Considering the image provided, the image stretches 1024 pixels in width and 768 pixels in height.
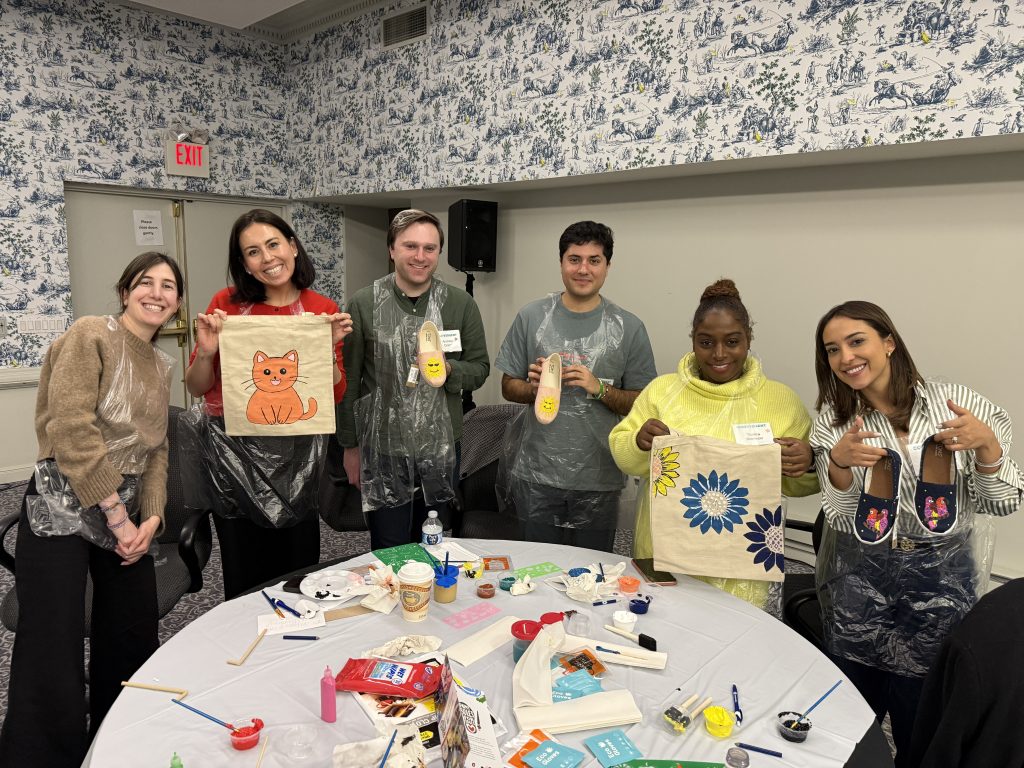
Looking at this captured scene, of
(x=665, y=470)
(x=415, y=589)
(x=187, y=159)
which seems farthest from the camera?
(x=187, y=159)

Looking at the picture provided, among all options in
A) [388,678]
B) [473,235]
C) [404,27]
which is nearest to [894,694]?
[388,678]

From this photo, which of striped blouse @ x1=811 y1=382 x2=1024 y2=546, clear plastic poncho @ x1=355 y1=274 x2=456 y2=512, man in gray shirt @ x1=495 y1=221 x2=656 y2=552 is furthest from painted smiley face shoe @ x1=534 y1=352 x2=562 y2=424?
striped blouse @ x1=811 y1=382 x2=1024 y2=546

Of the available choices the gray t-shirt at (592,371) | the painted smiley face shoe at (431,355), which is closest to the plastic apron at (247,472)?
the painted smiley face shoe at (431,355)

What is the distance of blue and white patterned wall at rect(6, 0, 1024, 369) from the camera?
2.63 metres

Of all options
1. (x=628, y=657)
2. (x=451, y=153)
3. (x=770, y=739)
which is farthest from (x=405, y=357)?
(x=451, y=153)

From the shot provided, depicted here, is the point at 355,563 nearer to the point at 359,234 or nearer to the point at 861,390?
the point at 861,390

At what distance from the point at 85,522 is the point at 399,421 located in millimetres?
1025

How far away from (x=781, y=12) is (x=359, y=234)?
14.1ft

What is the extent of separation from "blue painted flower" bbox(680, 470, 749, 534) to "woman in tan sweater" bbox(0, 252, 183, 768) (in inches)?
58.2

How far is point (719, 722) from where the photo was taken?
1210 mm

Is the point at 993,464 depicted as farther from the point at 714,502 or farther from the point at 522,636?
the point at 522,636

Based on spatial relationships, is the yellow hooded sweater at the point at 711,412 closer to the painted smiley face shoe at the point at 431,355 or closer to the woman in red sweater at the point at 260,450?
the painted smiley face shoe at the point at 431,355

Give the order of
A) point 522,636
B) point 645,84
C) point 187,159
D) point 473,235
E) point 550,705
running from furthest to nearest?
point 187,159 → point 473,235 → point 645,84 → point 522,636 → point 550,705

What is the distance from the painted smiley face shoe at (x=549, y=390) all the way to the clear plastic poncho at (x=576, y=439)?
0.33 ft
